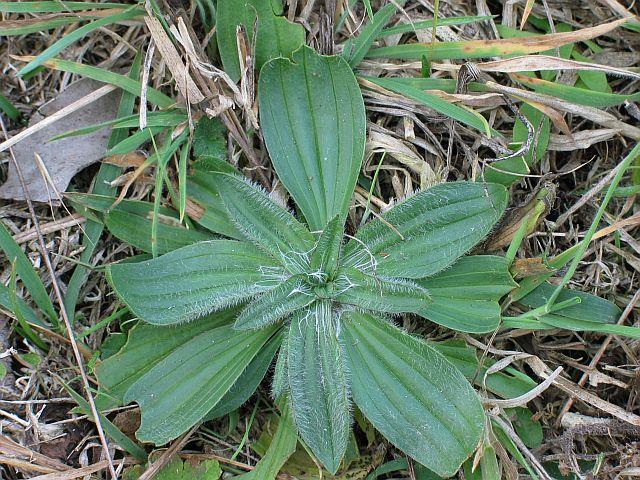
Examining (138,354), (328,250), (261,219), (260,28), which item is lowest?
(138,354)

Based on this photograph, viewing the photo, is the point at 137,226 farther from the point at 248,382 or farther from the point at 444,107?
the point at 444,107

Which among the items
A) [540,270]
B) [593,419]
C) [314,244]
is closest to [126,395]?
[314,244]

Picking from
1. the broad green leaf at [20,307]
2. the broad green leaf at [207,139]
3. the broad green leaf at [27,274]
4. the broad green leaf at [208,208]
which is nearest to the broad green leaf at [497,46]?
the broad green leaf at [207,139]

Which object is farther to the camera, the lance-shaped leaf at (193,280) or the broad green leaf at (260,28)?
the broad green leaf at (260,28)

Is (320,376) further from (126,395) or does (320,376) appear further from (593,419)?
(593,419)

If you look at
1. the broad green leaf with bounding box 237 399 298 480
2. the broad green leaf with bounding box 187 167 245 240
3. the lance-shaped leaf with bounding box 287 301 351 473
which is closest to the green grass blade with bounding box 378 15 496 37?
the broad green leaf with bounding box 187 167 245 240

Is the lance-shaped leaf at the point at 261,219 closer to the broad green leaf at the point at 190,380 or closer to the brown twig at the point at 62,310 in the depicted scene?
the broad green leaf at the point at 190,380

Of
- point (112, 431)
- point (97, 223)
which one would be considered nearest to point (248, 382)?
point (112, 431)
